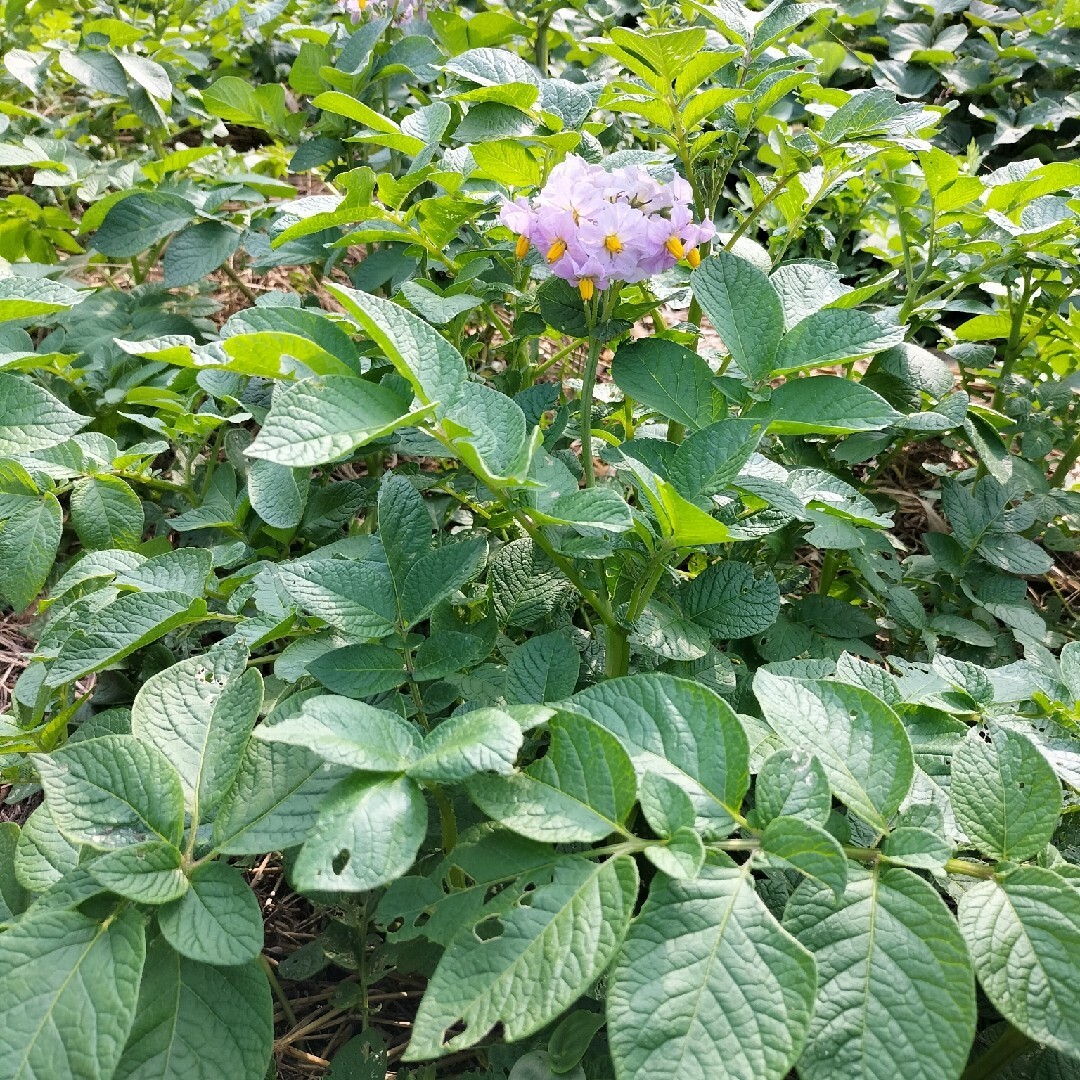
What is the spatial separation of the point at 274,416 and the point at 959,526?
1.16 meters

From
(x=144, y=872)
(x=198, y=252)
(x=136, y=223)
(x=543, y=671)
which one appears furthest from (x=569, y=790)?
(x=136, y=223)

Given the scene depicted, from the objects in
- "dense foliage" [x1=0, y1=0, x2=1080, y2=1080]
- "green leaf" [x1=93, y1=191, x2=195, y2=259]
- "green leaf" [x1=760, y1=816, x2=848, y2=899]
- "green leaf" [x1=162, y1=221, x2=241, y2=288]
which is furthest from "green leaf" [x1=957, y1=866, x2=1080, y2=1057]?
"green leaf" [x1=93, y1=191, x2=195, y2=259]

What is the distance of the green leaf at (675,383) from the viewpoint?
104 centimetres

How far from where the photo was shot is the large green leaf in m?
0.72

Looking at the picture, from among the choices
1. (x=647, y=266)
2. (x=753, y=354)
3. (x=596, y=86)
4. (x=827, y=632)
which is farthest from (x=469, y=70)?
(x=827, y=632)

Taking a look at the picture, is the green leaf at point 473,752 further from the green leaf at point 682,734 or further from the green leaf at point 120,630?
the green leaf at point 120,630

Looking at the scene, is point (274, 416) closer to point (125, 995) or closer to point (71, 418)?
point (125, 995)

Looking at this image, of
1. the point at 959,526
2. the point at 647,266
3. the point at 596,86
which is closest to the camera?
the point at 647,266

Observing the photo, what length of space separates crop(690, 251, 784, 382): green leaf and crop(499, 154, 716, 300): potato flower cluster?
0.04 m

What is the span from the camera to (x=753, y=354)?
1.01 metres

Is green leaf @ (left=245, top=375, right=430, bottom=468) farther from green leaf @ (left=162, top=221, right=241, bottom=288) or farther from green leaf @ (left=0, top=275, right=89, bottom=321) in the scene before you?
green leaf @ (left=162, top=221, right=241, bottom=288)

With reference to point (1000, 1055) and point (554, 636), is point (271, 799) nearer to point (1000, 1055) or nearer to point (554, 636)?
point (554, 636)

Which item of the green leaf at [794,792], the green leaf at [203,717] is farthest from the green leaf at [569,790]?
the green leaf at [203,717]

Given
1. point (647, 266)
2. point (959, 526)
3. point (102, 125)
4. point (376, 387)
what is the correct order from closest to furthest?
point (376, 387) → point (647, 266) → point (959, 526) → point (102, 125)
